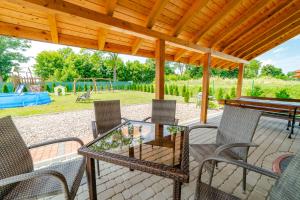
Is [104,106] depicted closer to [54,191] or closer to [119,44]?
[54,191]

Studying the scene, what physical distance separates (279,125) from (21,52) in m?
23.4

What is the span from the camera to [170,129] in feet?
7.34

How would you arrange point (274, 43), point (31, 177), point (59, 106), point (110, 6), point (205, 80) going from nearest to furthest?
1. point (31, 177)
2. point (110, 6)
3. point (205, 80)
4. point (274, 43)
5. point (59, 106)

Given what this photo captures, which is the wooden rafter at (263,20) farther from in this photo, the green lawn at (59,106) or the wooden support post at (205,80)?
the green lawn at (59,106)

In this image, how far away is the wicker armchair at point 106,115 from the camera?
2357mm

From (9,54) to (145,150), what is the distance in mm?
21820

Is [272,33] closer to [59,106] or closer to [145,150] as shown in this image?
[145,150]

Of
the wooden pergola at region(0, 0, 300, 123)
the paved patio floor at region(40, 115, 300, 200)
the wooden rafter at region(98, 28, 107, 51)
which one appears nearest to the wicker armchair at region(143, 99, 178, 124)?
the wooden pergola at region(0, 0, 300, 123)

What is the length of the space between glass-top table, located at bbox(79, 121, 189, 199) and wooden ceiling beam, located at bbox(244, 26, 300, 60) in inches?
208

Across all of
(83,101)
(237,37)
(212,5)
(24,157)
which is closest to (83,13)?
(24,157)

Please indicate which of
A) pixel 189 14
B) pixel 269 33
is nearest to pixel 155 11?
pixel 189 14

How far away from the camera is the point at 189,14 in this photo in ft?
9.21

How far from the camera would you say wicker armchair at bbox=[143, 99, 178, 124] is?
9.22 feet

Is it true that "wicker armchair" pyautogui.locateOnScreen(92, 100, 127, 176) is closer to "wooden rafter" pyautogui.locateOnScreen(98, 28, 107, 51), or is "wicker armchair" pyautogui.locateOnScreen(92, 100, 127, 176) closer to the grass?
"wooden rafter" pyautogui.locateOnScreen(98, 28, 107, 51)
